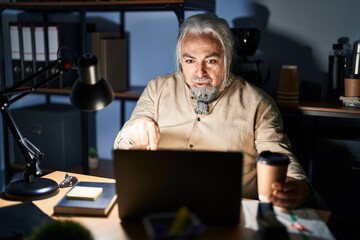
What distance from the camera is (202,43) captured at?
1.76 m

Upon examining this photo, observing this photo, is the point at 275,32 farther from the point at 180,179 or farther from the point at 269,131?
the point at 180,179

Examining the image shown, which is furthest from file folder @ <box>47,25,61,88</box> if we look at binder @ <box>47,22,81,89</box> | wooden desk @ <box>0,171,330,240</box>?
wooden desk @ <box>0,171,330,240</box>

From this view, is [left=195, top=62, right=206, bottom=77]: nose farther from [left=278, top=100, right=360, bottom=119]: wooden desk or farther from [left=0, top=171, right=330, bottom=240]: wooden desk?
[left=0, top=171, right=330, bottom=240]: wooden desk

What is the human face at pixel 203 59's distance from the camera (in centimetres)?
176

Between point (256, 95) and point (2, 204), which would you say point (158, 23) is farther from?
point (2, 204)

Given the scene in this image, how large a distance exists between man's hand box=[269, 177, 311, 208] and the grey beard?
0.65 m

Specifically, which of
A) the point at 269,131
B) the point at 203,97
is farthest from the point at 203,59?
the point at 269,131

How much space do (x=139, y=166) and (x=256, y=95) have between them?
3.02ft

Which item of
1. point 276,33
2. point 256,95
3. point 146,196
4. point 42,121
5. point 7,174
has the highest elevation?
point 276,33

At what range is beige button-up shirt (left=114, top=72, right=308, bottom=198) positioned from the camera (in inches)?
66.4

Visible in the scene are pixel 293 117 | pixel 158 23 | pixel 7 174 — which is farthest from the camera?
pixel 7 174

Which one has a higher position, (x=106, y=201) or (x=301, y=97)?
(x=301, y=97)

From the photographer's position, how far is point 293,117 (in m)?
2.12

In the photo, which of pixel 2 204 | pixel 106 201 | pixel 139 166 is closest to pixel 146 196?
pixel 139 166
